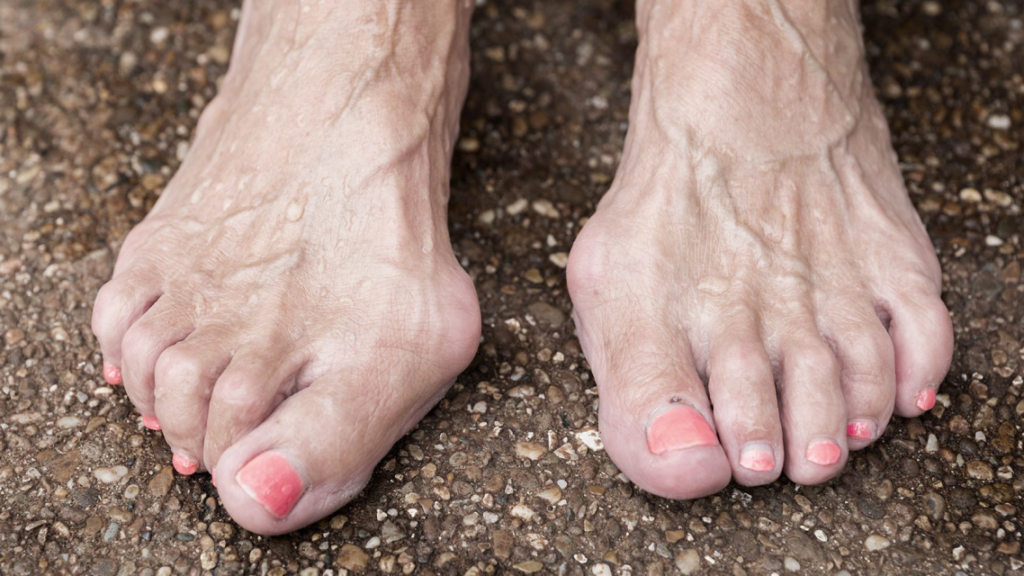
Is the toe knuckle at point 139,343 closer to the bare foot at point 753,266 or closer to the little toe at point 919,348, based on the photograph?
the bare foot at point 753,266

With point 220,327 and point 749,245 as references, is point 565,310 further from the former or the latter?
point 220,327

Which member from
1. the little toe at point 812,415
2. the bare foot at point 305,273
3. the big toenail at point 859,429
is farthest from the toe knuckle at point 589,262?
the big toenail at point 859,429

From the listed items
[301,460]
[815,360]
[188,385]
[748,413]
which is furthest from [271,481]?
[815,360]

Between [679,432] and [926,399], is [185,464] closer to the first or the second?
[679,432]

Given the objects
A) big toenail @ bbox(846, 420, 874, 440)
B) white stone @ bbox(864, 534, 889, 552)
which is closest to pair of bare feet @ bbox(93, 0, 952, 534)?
big toenail @ bbox(846, 420, 874, 440)

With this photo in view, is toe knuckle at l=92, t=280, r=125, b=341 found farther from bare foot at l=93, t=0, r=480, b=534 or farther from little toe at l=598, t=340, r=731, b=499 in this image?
little toe at l=598, t=340, r=731, b=499

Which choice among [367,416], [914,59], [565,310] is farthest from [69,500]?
[914,59]
